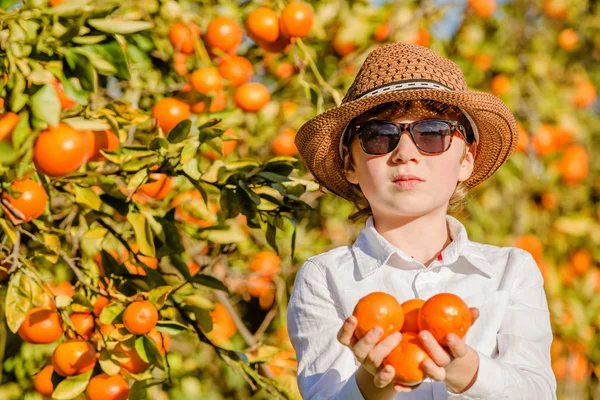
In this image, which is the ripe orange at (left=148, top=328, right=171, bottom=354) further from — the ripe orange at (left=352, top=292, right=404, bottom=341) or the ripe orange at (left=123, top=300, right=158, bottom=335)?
the ripe orange at (left=352, top=292, right=404, bottom=341)

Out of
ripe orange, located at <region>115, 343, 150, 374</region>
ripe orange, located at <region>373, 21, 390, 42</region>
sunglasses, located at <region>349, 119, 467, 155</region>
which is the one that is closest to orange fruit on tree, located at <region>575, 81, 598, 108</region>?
ripe orange, located at <region>373, 21, 390, 42</region>

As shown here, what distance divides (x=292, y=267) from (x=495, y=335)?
1.24m

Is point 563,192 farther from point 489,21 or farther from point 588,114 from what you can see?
point 489,21

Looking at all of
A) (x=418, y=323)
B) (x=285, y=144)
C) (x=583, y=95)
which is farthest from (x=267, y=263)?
(x=583, y=95)

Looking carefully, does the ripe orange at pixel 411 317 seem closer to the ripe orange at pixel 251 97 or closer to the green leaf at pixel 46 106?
the green leaf at pixel 46 106

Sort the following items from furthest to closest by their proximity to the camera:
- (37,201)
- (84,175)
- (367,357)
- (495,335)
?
(84,175) → (37,201) → (495,335) → (367,357)

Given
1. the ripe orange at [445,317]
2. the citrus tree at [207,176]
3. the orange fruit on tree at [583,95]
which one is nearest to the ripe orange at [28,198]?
the citrus tree at [207,176]

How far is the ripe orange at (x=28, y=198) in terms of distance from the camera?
1622 millimetres

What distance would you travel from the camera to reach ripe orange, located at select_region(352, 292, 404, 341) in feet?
3.78

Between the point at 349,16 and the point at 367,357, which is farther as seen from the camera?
the point at 349,16

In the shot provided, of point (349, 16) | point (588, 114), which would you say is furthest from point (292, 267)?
point (588, 114)

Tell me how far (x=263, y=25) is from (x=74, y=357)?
93cm

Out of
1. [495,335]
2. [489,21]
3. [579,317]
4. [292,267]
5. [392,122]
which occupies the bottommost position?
[579,317]

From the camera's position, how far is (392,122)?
1.43 metres
